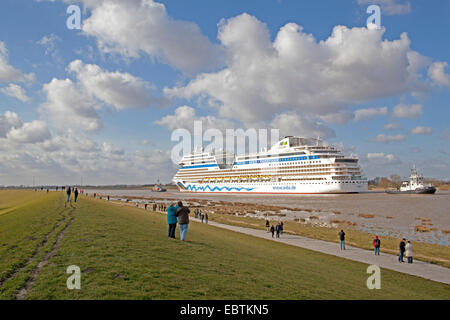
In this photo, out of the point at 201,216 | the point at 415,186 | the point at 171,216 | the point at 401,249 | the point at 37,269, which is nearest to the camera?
the point at 37,269

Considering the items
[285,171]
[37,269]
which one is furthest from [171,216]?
[285,171]

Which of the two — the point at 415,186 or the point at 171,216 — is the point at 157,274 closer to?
the point at 171,216

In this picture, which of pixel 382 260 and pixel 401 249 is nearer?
pixel 401 249

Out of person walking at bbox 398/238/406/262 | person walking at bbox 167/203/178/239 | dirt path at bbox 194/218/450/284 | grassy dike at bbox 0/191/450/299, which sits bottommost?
dirt path at bbox 194/218/450/284

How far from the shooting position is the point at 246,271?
36.3 ft

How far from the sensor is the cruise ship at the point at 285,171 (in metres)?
97.9

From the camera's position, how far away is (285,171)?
108000 millimetres

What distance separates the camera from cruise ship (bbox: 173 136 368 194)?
97.9 metres

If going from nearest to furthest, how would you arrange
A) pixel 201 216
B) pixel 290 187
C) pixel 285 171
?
1. pixel 201 216
2. pixel 290 187
3. pixel 285 171

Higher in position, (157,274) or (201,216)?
(157,274)

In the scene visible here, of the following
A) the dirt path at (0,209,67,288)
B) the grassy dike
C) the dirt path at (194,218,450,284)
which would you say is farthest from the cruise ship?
the dirt path at (0,209,67,288)

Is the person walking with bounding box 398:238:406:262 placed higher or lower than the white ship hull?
lower

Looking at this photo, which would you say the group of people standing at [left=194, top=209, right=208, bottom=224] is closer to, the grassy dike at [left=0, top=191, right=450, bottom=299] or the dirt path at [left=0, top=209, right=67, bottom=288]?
the grassy dike at [left=0, top=191, right=450, bottom=299]

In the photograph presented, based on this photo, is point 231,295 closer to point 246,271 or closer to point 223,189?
point 246,271
